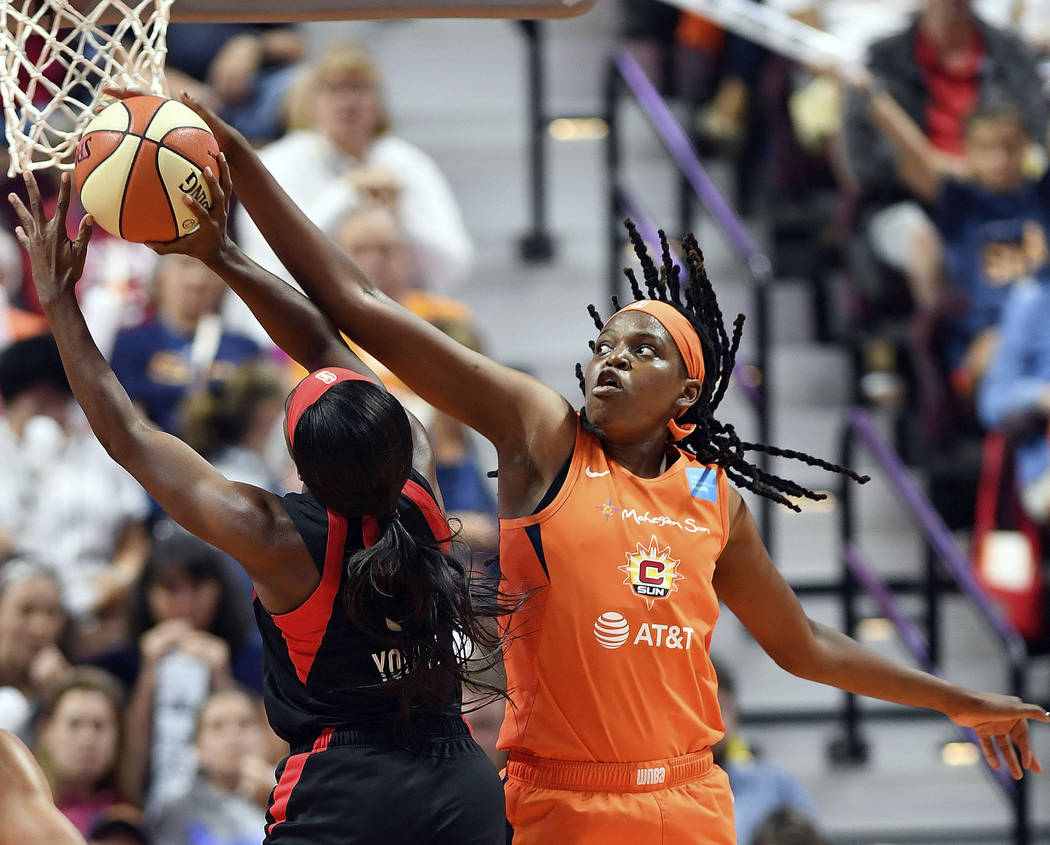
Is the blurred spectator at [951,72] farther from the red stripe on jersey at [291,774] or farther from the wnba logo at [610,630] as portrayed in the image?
the red stripe on jersey at [291,774]

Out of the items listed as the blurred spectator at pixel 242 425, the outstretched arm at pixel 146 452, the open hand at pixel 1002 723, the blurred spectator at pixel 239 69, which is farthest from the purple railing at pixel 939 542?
the outstretched arm at pixel 146 452

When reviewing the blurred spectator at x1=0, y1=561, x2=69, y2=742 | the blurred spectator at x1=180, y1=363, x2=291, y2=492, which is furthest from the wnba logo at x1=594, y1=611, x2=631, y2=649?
the blurred spectator at x1=180, y1=363, x2=291, y2=492

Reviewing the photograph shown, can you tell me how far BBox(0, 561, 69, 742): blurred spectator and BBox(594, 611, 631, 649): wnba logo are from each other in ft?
8.52

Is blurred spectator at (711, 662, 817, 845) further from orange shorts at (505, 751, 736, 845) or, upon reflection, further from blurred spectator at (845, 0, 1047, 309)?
blurred spectator at (845, 0, 1047, 309)

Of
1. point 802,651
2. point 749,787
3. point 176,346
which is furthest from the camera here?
point 176,346

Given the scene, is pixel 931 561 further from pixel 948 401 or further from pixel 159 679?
pixel 159 679

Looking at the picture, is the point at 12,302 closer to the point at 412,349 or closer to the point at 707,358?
the point at 412,349

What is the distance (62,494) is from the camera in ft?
19.7

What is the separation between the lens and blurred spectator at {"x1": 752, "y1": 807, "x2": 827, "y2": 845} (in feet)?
17.8

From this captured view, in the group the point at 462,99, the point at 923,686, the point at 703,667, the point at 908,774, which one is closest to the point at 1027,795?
the point at 908,774

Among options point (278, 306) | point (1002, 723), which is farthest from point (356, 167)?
point (1002, 723)

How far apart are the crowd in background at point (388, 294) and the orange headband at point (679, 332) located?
2.19ft

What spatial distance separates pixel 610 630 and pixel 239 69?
4676mm

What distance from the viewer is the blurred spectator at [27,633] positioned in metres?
5.49
